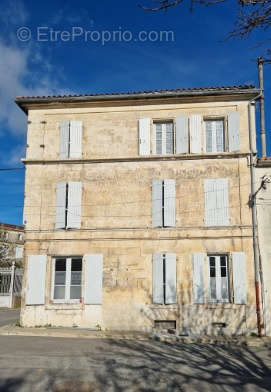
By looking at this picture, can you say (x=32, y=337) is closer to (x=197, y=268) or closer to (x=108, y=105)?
(x=197, y=268)

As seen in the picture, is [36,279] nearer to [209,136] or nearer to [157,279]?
[157,279]

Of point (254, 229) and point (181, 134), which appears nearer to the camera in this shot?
point (254, 229)

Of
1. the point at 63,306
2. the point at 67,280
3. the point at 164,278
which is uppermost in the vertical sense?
the point at 164,278

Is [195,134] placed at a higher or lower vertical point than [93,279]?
higher

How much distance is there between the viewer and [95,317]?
1247cm

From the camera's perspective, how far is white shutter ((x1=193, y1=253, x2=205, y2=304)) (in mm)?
12235

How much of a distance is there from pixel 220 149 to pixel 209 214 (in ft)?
7.73

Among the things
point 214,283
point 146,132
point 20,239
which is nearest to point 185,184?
point 146,132

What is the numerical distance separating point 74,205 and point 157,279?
12.4 feet

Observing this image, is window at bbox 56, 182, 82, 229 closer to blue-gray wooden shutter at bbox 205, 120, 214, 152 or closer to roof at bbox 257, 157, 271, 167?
blue-gray wooden shutter at bbox 205, 120, 214, 152

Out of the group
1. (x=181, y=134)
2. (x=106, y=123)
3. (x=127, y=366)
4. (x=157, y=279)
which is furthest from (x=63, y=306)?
(x=181, y=134)

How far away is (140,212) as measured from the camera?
1304 cm

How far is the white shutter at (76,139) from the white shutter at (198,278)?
5413mm

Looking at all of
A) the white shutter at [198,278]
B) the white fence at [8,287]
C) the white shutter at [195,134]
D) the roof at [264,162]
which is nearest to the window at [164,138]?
the white shutter at [195,134]
